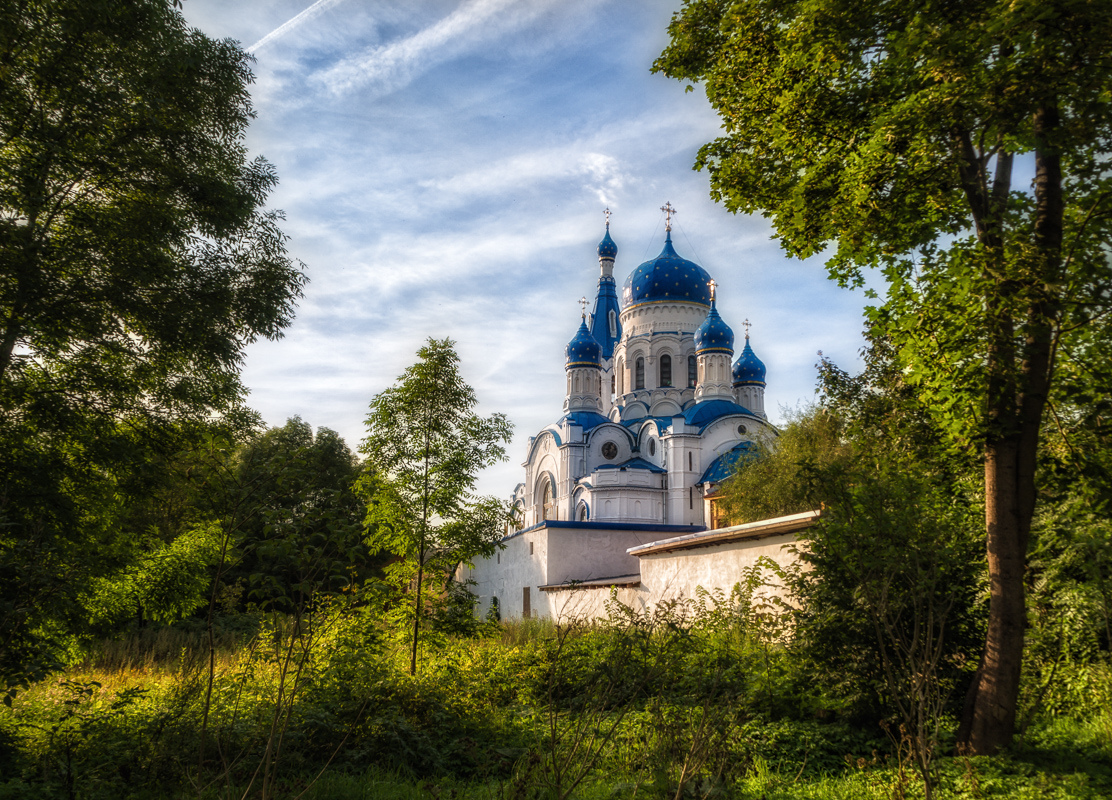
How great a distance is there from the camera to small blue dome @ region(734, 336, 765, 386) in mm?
35188

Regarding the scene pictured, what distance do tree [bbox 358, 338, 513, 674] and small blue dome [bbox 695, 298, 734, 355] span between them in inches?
987

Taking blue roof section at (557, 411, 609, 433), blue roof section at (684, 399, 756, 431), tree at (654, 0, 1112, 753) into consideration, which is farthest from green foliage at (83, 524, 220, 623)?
blue roof section at (684, 399, 756, 431)

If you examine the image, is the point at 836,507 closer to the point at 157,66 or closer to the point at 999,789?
Result: the point at 999,789

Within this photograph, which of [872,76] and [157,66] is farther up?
[157,66]

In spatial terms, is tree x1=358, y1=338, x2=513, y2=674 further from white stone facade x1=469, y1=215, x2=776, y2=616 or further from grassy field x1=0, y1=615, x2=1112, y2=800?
white stone facade x1=469, y1=215, x2=776, y2=616

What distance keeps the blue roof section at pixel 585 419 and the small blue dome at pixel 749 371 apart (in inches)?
265

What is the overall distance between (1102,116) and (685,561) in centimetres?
984

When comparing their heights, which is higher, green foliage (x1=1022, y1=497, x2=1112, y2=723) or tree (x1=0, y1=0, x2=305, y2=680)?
tree (x1=0, y1=0, x2=305, y2=680)

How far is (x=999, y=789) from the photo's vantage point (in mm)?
4789

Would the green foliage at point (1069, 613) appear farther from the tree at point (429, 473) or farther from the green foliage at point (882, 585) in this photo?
the tree at point (429, 473)

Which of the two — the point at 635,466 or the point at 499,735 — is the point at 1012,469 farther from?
the point at 635,466

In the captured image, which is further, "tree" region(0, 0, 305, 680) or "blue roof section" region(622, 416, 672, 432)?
"blue roof section" region(622, 416, 672, 432)

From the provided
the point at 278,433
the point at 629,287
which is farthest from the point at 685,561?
the point at 629,287

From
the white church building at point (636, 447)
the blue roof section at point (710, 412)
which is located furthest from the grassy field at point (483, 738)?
the blue roof section at point (710, 412)
